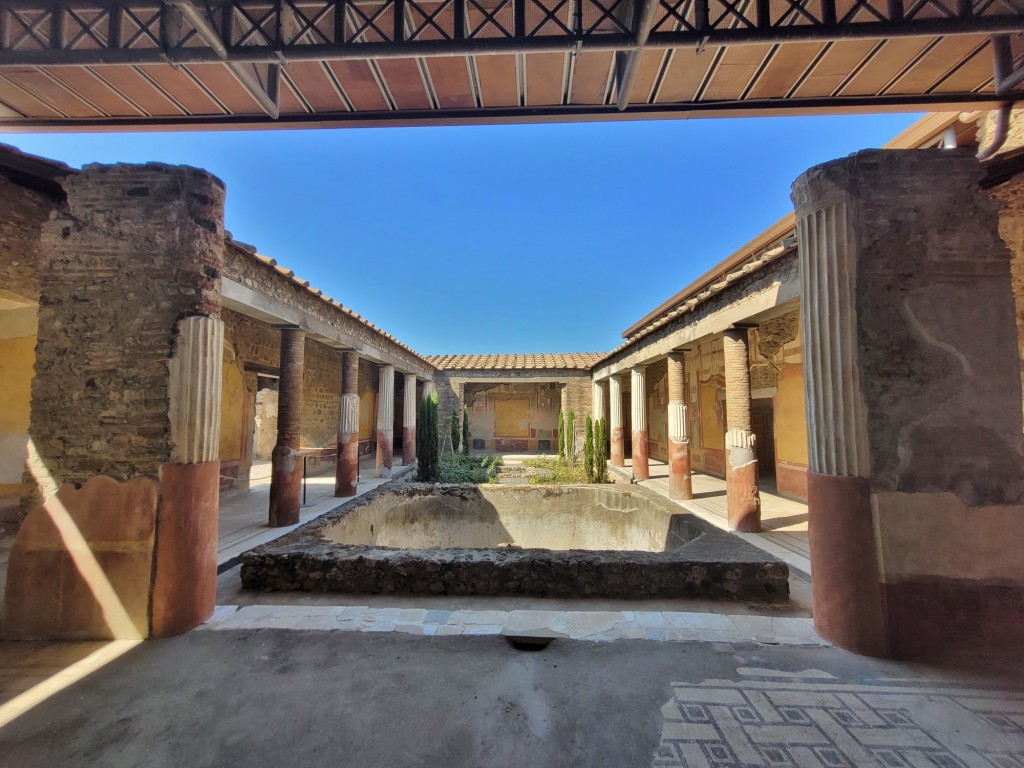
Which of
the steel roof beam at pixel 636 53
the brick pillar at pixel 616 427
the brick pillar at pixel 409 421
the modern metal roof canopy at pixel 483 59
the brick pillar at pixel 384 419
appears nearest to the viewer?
the steel roof beam at pixel 636 53

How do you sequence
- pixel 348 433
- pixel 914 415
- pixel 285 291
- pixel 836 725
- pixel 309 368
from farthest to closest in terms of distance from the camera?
pixel 309 368, pixel 348 433, pixel 285 291, pixel 914 415, pixel 836 725

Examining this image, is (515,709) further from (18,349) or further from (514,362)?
(514,362)

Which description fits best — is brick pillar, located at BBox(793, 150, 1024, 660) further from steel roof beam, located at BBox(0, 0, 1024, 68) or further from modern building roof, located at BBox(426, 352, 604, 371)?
modern building roof, located at BBox(426, 352, 604, 371)

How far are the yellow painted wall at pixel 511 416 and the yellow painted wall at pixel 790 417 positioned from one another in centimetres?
1122

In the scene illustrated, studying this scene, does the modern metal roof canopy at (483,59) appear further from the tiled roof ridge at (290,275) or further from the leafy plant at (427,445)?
the leafy plant at (427,445)

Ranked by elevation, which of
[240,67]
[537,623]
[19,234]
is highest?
[240,67]

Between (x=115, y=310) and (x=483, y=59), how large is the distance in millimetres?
3314

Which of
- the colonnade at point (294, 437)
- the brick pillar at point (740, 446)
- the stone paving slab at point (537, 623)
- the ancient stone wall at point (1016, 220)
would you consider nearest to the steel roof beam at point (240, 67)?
the colonnade at point (294, 437)

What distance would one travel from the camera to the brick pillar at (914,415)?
97.5 inches

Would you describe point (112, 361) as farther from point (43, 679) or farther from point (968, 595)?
point (968, 595)

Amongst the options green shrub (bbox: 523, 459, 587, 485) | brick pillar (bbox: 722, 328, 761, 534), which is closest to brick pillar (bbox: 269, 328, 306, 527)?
green shrub (bbox: 523, 459, 587, 485)

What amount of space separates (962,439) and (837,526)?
89cm

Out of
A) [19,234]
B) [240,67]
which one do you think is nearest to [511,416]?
[19,234]

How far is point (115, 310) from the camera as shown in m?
2.88
